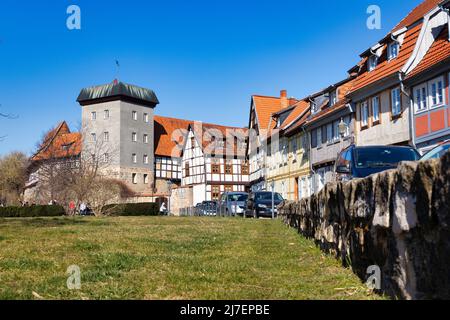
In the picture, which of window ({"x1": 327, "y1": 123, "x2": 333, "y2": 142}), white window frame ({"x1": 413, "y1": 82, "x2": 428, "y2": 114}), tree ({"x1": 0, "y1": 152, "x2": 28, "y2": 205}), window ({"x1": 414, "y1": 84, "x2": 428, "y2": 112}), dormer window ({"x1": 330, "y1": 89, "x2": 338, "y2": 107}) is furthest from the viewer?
tree ({"x1": 0, "y1": 152, "x2": 28, "y2": 205})

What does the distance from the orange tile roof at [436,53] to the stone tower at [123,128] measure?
158ft

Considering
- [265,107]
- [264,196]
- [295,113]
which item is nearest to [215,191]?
[265,107]


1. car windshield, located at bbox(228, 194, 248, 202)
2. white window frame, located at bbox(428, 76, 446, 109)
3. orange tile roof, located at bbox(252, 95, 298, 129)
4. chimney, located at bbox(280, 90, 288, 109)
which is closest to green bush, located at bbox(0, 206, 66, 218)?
car windshield, located at bbox(228, 194, 248, 202)

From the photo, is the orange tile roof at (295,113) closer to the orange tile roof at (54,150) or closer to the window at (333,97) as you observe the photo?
the window at (333,97)

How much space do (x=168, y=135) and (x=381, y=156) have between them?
6501cm

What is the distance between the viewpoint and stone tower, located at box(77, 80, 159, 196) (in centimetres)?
6588

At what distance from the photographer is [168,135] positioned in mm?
75375

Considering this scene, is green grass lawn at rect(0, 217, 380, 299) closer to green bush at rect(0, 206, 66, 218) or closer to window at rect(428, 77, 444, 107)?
window at rect(428, 77, 444, 107)

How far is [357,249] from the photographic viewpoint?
4840 millimetres

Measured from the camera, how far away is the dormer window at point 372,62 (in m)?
27.4

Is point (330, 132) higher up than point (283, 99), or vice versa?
point (283, 99)

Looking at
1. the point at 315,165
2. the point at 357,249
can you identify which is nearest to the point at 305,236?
the point at 357,249

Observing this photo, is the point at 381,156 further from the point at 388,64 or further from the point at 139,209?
the point at 139,209

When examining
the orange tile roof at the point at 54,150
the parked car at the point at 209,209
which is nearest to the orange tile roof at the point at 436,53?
the parked car at the point at 209,209
